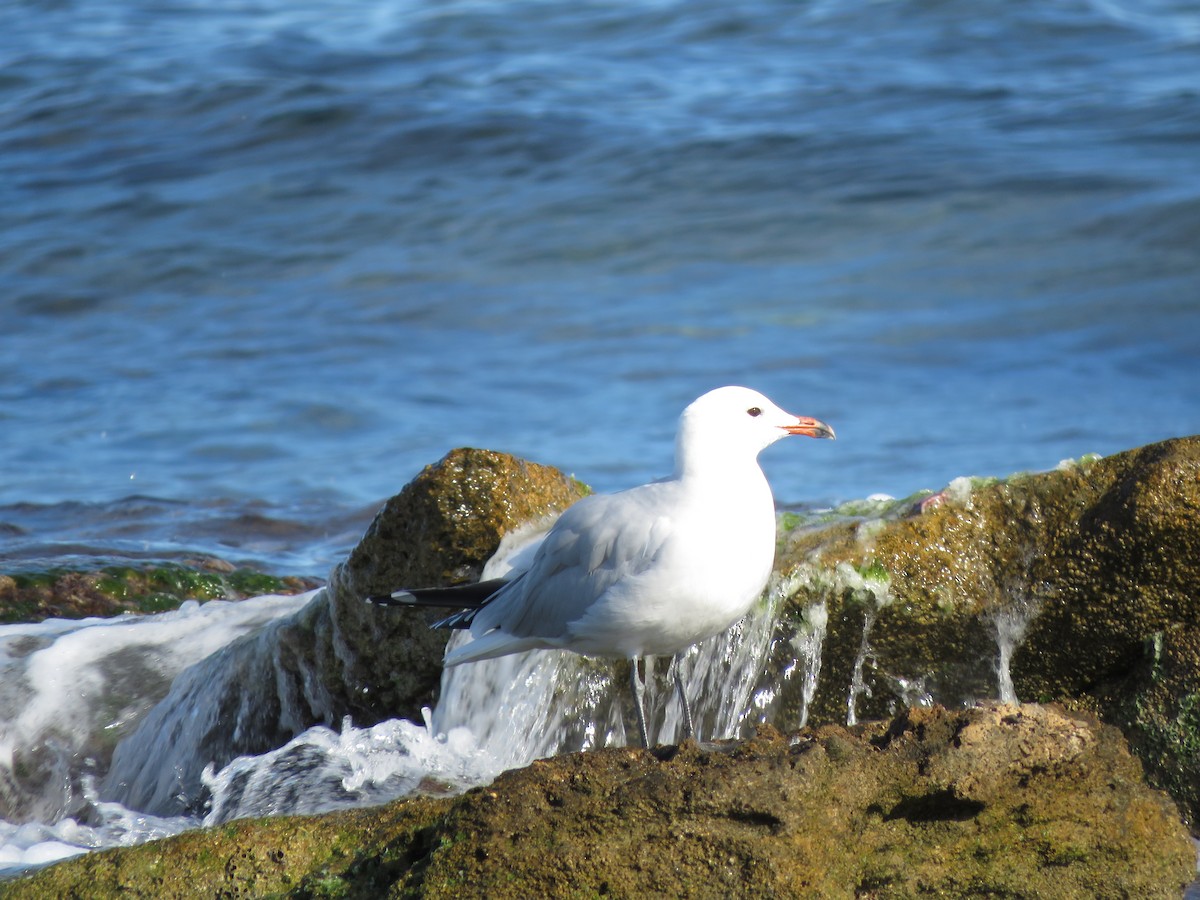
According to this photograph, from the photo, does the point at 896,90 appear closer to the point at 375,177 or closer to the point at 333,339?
the point at 375,177

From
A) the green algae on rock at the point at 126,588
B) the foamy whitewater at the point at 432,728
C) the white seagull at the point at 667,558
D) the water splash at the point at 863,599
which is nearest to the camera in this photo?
the white seagull at the point at 667,558

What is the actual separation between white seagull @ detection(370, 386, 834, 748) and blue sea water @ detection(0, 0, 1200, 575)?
3.44m

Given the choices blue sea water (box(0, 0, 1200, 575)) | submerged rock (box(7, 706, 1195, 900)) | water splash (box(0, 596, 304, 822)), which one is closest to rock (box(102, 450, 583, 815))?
water splash (box(0, 596, 304, 822))

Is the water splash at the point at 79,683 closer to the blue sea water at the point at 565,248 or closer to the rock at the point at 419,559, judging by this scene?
the rock at the point at 419,559

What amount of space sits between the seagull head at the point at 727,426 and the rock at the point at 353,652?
112cm

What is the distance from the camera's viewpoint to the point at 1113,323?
37.0 feet

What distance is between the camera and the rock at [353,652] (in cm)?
502

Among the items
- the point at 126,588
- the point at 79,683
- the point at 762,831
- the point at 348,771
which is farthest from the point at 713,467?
the point at 126,588

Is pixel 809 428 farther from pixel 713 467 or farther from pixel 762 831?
pixel 762 831

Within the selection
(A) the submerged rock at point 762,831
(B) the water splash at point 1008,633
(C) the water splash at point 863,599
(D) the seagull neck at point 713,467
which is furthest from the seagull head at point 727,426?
(A) the submerged rock at point 762,831

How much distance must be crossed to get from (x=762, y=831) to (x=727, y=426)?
136 cm

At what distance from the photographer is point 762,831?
9.84 ft

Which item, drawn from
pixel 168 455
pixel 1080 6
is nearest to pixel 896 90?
pixel 1080 6

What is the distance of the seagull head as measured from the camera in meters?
4.04
